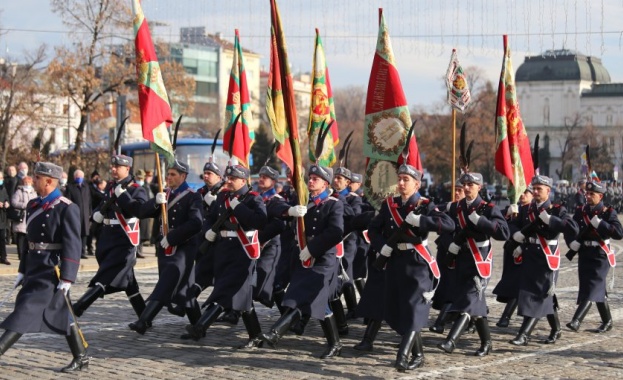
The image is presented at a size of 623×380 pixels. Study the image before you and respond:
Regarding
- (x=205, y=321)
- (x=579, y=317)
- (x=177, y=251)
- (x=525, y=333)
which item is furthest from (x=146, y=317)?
(x=579, y=317)

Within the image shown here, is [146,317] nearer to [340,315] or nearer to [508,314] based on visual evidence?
[340,315]

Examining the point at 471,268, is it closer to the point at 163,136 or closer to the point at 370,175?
the point at 370,175

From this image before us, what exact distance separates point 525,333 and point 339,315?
1.92m

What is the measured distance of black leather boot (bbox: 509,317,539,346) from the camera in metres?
11.0

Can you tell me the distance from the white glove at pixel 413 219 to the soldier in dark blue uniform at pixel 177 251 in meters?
2.56

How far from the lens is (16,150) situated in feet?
117

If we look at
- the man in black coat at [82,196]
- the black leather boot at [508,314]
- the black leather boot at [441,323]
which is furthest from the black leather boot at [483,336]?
the man in black coat at [82,196]

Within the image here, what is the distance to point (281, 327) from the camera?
975cm

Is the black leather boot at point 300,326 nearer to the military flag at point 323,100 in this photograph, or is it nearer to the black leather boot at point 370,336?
the black leather boot at point 370,336

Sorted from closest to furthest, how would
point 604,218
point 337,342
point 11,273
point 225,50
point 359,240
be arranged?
1. point 337,342
2. point 604,218
3. point 359,240
4. point 11,273
5. point 225,50

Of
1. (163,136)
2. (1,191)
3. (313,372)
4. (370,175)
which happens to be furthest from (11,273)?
(313,372)

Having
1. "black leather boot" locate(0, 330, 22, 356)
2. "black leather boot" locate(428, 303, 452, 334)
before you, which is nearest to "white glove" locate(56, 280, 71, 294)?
"black leather boot" locate(0, 330, 22, 356)

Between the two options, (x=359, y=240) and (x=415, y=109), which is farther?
(x=415, y=109)

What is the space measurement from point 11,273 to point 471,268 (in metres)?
9.92
